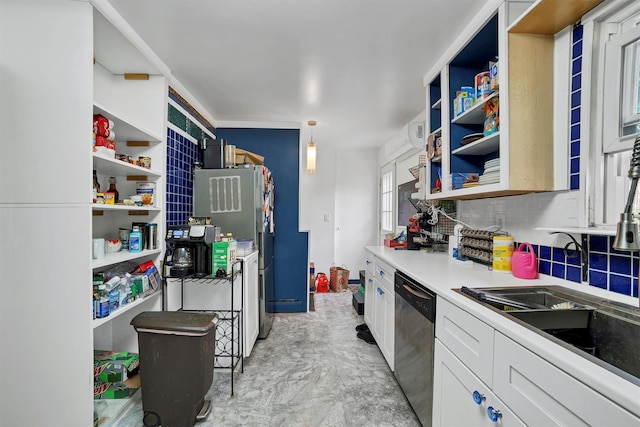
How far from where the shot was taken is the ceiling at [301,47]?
1.52 metres

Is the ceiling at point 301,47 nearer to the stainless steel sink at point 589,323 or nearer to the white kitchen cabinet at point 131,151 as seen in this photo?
the white kitchen cabinet at point 131,151

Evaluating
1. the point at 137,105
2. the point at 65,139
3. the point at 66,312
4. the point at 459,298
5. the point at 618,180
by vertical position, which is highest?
the point at 137,105

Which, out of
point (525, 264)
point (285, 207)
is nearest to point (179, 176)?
point (285, 207)

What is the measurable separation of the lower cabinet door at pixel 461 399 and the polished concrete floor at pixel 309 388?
0.51 meters

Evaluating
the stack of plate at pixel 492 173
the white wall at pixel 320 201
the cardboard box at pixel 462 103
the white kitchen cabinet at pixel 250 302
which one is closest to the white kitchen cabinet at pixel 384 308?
the stack of plate at pixel 492 173

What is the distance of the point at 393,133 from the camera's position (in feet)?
13.1

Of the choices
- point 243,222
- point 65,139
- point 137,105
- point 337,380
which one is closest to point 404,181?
point 243,222

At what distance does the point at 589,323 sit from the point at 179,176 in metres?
2.83

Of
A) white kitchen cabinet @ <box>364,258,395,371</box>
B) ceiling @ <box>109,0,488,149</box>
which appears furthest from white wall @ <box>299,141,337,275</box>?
white kitchen cabinet @ <box>364,258,395,371</box>

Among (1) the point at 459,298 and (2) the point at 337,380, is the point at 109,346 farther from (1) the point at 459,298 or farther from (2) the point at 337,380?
(1) the point at 459,298

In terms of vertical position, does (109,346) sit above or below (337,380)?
above

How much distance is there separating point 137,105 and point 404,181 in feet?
10.2

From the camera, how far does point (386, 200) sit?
4.66 metres

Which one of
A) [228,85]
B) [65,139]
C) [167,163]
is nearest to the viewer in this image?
[65,139]
